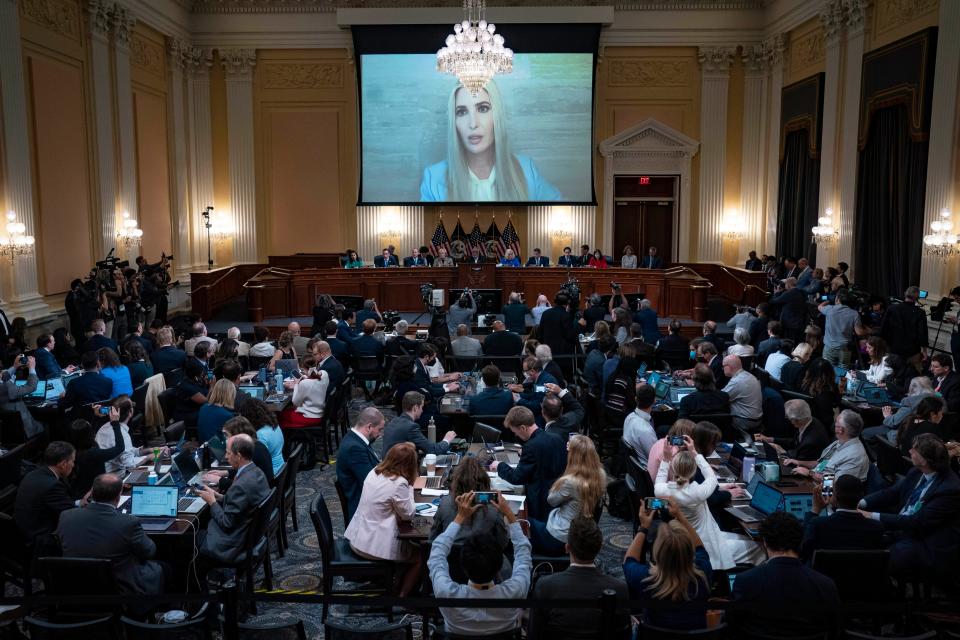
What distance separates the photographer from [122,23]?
55.4 feet

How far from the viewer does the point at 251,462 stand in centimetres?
595

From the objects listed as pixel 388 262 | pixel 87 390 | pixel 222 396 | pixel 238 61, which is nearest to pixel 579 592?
pixel 222 396

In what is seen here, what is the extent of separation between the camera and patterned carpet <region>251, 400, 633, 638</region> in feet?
19.9

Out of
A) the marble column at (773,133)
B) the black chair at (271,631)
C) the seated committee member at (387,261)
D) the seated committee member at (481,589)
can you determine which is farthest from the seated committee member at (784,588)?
the marble column at (773,133)

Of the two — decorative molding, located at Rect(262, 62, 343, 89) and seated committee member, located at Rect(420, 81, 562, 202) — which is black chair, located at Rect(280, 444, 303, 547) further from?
decorative molding, located at Rect(262, 62, 343, 89)

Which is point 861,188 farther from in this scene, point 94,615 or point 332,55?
point 94,615

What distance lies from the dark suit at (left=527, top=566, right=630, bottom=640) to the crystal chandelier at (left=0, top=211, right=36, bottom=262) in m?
11.8

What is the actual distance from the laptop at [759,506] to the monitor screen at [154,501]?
12.3 feet

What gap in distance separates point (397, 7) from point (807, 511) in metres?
17.8

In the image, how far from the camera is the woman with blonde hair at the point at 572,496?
5.60 meters

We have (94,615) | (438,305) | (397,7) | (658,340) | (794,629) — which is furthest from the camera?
(397,7)

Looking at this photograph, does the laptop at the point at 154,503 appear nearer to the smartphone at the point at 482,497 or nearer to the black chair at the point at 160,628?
the black chair at the point at 160,628

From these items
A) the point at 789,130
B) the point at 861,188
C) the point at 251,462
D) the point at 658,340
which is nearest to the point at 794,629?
the point at 251,462

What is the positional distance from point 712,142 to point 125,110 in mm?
13481
